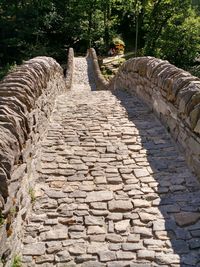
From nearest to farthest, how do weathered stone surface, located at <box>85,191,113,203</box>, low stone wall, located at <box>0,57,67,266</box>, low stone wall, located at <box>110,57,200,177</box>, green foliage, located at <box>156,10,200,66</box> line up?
1. low stone wall, located at <box>0,57,67,266</box>
2. weathered stone surface, located at <box>85,191,113,203</box>
3. low stone wall, located at <box>110,57,200,177</box>
4. green foliage, located at <box>156,10,200,66</box>

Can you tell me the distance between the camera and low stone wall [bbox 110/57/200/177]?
417 cm

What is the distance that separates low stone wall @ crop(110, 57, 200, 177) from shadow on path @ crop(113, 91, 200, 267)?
189 millimetres

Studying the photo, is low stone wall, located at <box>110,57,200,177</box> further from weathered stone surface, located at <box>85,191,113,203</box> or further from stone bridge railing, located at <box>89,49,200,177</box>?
weathered stone surface, located at <box>85,191,113,203</box>

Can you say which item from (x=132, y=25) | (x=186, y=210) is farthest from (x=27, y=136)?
(x=132, y=25)

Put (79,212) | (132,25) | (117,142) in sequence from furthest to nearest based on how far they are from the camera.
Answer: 1. (132,25)
2. (117,142)
3. (79,212)

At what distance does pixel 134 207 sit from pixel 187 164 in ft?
3.71

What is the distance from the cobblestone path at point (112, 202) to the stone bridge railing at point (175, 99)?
0.74 feet

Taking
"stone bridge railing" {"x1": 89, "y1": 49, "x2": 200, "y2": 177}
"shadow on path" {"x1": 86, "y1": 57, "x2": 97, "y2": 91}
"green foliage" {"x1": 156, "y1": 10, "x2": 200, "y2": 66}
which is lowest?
"shadow on path" {"x1": 86, "y1": 57, "x2": 97, "y2": 91}

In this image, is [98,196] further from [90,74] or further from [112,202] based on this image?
[90,74]

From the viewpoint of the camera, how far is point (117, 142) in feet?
17.2

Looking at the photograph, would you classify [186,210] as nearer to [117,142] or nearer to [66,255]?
[66,255]

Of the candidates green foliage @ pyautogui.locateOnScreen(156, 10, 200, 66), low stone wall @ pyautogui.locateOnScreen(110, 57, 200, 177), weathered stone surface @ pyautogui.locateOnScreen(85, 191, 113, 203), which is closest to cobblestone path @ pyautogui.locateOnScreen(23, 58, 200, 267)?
weathered stone surface @ pyautogui.locateOnScreen(85, 191, 113, 203)

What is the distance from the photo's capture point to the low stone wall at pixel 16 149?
2.67 metres

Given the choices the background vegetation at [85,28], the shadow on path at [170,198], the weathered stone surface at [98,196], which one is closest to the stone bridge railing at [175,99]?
the shadow on path at [170,198]
